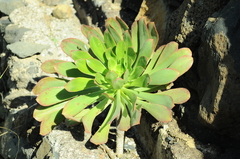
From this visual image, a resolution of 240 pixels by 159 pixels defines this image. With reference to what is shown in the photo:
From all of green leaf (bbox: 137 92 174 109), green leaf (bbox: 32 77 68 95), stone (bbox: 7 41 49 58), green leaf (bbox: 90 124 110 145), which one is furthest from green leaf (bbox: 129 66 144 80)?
stone (bbox: 7 41 49 58)

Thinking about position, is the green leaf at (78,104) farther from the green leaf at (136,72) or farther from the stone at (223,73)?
the stone at (223,73)

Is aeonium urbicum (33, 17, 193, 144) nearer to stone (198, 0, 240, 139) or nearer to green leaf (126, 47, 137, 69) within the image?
green leaf (126, 47, 137, 69)

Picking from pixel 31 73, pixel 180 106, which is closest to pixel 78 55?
pixel 180 106

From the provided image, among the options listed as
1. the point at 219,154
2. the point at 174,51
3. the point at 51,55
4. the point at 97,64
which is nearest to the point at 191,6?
the point at 174,51

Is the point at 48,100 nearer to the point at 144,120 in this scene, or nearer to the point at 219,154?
the point at 144,120

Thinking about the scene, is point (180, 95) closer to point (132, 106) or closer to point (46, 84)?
point (132, 106)

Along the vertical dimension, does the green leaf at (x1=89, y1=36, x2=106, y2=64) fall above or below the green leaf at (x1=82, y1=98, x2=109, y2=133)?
above
